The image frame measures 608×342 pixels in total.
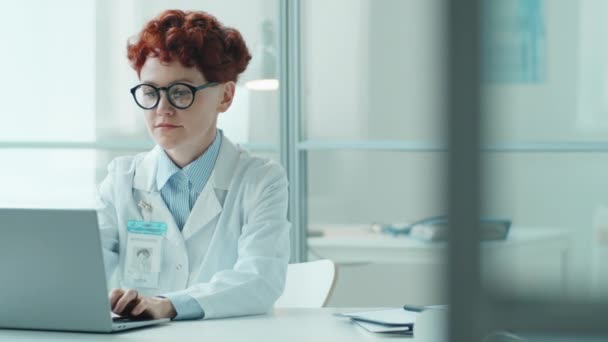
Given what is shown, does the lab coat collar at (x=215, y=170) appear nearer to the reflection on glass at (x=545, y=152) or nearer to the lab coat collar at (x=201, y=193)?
the lab coat collar at (x=201, y=193)

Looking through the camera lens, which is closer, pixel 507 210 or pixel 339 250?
pixel 507 210

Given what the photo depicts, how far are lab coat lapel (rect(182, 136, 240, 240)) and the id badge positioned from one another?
0.31ft

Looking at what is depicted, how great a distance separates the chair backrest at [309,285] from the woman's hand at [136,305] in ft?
1.96

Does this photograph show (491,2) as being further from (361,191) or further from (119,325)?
(361,191)

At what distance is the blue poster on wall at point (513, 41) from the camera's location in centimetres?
49

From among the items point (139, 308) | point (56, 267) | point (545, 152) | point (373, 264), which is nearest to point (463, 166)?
point (545, 152)

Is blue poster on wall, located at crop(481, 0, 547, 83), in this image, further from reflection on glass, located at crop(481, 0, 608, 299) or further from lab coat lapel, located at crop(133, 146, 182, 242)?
lab coat lapel, located at crop(133, 146, 182, 242)

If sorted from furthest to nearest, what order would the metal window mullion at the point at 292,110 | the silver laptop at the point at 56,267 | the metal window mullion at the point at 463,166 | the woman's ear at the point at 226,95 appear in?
the metal window mullion at the point at 292,110 → the woman's ear at the point at 226,95 → the silver laptop at the point at 56,267 → the metal window mullion at the point at 463,166

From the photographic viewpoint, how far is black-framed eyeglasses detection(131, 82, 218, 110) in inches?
85.7

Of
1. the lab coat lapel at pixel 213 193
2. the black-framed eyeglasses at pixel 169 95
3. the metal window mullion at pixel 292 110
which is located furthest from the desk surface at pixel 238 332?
the metal window mullion at pixel 292 110

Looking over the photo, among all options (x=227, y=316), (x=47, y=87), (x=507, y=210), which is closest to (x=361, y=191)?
(x=47, y=87)

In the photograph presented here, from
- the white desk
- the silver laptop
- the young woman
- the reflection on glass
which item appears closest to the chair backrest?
the young woman

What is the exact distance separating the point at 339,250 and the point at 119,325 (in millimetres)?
2597

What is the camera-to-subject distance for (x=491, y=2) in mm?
497
